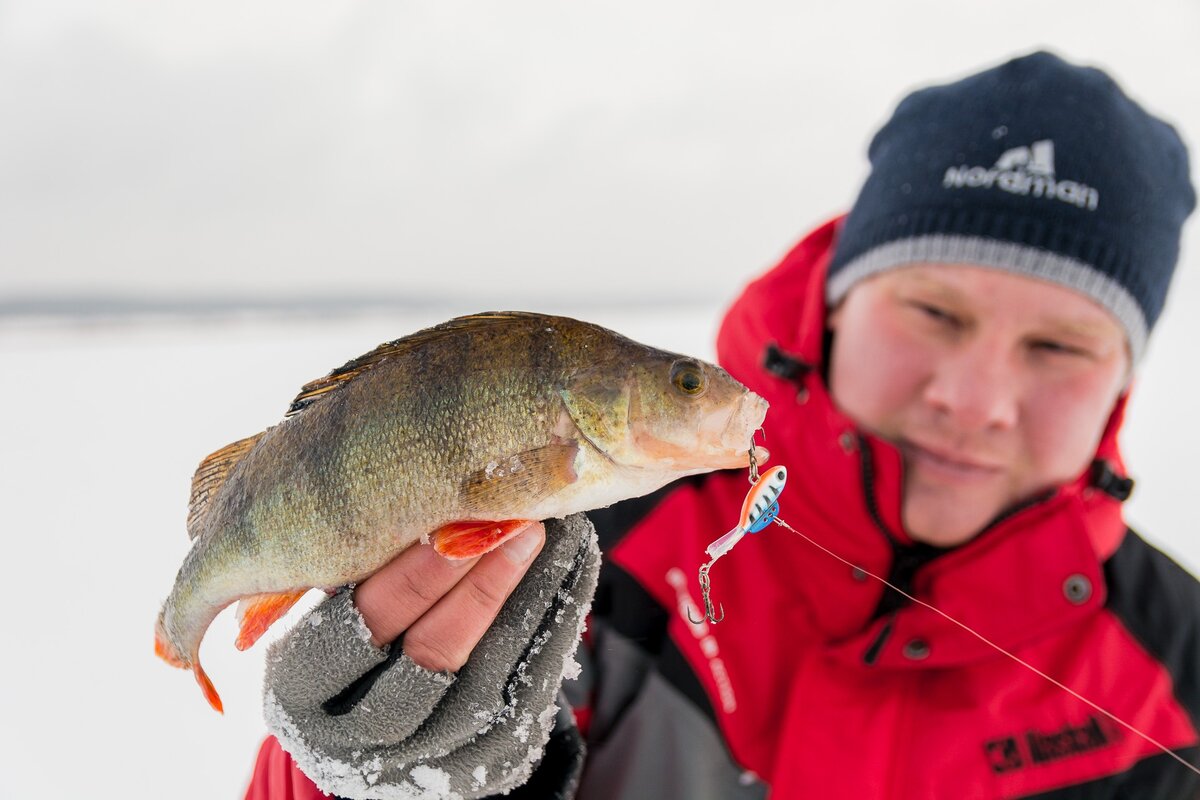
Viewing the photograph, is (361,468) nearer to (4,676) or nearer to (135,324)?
(4,676)

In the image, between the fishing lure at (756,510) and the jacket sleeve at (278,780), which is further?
the jacket sleeve at (278,780)

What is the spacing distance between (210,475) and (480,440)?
0.66 m

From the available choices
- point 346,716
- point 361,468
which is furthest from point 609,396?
point 346,716

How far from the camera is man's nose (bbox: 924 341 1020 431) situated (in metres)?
2.07

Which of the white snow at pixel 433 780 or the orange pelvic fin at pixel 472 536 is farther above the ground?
the orange pelvic fin at pixel 472 536

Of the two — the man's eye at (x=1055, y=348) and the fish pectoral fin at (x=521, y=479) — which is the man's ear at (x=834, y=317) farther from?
the fish pectoral fin at (x=521, y=479)

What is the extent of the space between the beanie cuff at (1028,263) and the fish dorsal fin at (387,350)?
159 centimetres

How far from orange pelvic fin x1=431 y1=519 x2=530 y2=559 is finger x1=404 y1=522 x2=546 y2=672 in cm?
7

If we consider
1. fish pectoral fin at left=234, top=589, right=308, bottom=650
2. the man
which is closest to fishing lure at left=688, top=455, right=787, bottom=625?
fish pectoral fin at left=234, top=589, right=308, bottom=650

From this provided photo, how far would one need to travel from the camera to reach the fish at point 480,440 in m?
1.15

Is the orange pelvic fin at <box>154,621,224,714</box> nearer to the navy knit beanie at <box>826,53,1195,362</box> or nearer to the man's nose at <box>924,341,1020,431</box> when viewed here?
the man's nose at <box>924,341,1020,431</box>

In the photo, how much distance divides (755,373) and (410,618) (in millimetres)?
1505

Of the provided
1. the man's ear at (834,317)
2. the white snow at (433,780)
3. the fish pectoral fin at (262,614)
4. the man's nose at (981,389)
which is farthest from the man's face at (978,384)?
the fish pectoral fin at (262,614)

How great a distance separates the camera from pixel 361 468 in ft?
3.85
